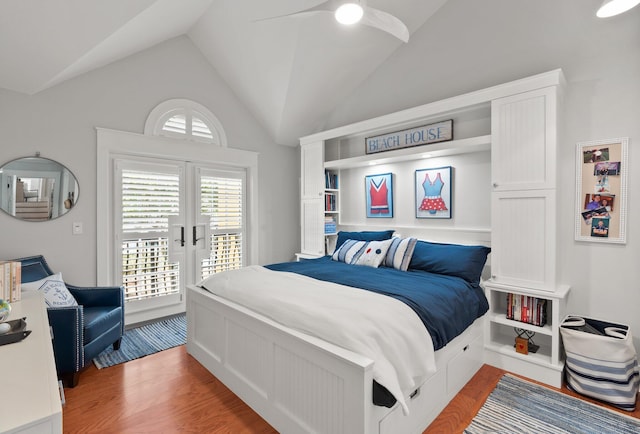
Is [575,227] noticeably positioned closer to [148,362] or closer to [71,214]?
[148,362]

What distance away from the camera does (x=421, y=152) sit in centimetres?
331

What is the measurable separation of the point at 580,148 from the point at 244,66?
3451 mm

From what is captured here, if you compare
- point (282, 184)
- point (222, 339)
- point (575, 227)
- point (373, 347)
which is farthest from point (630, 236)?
point (282, 184)

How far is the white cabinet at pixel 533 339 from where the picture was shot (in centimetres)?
242

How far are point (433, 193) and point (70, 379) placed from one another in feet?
11.8

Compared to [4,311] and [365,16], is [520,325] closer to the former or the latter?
[365,16]

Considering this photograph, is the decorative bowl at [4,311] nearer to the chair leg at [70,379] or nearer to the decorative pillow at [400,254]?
the chair leg at [70,379]

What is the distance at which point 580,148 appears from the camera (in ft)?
8.49

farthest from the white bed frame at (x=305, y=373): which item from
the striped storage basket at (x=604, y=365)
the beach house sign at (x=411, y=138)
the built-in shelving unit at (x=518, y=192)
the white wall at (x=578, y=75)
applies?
the beach house sign at (x=411, y=138)

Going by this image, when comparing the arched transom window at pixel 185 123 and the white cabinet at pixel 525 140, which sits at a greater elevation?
the arched transom window at pixel 185 123

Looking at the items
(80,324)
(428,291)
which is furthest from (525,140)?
(80,324)

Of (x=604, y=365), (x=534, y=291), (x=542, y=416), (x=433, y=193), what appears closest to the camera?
(x=542, y=416)

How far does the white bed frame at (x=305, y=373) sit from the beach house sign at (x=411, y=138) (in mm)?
1798

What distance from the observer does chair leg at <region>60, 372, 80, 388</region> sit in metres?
2.38
